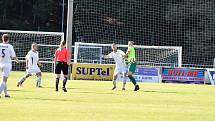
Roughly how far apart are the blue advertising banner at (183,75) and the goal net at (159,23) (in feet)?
60.2

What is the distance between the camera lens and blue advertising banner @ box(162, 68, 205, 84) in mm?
41312

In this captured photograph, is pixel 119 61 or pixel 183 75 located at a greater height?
pixel 119 61

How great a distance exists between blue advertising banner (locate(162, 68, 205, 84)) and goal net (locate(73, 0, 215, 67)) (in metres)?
18.4

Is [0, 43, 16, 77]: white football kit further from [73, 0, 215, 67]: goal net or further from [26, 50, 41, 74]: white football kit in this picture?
[73, 0, 215, 67]: goal net

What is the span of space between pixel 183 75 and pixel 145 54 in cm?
616

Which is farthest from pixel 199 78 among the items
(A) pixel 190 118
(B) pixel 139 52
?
(A) pixel 190 118

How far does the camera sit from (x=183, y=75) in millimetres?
41500

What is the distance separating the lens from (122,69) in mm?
29125

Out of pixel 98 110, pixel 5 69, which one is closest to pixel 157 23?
pixel 5 69

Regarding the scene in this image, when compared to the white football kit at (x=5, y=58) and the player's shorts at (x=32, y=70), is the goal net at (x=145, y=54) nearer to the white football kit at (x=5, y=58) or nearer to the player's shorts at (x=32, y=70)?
the player's shorts at (x=32, y=70)

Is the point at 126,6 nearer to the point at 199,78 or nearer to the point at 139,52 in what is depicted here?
the point at 139,52

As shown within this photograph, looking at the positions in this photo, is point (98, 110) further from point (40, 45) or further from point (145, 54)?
point (40, 45)

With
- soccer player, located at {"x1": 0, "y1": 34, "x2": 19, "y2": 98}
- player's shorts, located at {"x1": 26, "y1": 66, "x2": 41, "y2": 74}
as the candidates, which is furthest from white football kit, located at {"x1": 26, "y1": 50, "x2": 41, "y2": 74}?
soccer player, located at {"x1": 0, "y1": 34, "x2": 19, "y2": 98}

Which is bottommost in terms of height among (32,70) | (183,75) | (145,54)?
(183,75)
